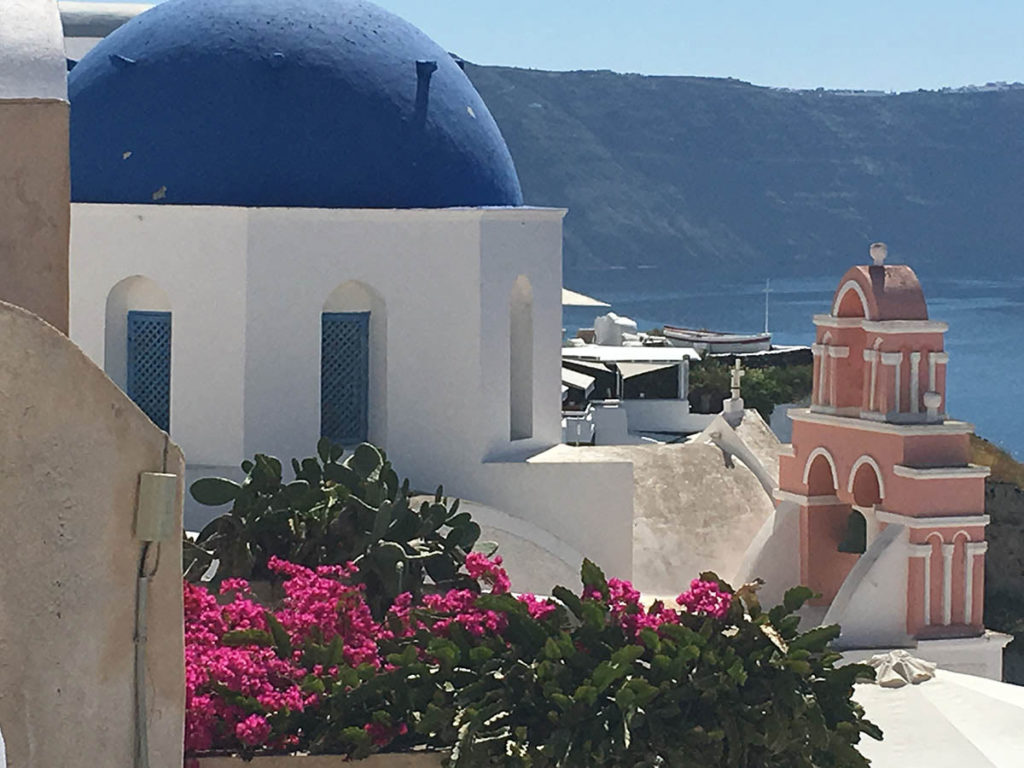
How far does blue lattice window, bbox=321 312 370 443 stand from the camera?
13.7 meters

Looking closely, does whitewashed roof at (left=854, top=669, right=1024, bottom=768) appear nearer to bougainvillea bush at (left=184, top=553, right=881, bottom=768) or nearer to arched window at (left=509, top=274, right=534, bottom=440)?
bougainvillea bush at (left=184, top=553, right=881, bottom=768)

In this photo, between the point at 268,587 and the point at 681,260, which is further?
the point at 681,260

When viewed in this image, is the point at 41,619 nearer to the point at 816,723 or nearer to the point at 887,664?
the point at 816,723

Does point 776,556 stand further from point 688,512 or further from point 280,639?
point 280,639

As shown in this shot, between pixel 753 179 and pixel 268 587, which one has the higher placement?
pixel 753 179

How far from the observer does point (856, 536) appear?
16.6 m

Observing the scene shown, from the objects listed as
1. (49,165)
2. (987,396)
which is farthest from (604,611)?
(987,396)

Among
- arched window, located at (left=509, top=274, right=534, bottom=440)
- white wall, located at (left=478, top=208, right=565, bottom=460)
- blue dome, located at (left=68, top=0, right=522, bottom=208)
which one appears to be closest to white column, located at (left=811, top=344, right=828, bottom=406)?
white wall, located at (left=478, top=208, right=565, bottom=460)

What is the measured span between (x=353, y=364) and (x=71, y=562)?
27.8ft

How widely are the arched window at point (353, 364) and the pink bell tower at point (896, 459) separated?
14.2 ft

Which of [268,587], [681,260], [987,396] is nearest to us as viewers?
[268,587]

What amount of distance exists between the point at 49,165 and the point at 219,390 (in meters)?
6.85

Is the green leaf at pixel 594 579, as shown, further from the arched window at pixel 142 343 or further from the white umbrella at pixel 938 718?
the arched window at pixel 142 343

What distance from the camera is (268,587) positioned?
940cm
